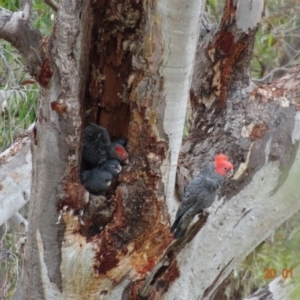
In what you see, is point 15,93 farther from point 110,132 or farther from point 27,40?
point 27,40

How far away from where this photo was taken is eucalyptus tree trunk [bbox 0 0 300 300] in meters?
→ 1.42

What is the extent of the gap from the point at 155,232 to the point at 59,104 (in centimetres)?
44

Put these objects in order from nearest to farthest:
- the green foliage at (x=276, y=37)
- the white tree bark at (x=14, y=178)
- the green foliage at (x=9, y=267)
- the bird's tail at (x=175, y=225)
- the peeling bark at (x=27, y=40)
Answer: the peeling bark at (x=27, y=40)
the bird's tail at (x=175, y=225)
the white tree bark at (x=14, y=178)
the green foliage at (x=9, y=267)
the green foliage at (x=276, y=37)

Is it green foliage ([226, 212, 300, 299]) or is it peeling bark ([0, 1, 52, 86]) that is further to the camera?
green foliage ([226, 212, 300, 299])

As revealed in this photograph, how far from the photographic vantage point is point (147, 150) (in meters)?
1.54

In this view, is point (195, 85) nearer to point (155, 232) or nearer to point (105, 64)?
point (105, 64)

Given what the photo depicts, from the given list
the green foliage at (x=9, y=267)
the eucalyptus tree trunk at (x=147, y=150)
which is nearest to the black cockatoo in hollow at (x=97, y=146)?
the eucalyptus tree trunk at (x=147, y=150)

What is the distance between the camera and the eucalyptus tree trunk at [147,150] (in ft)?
4.66

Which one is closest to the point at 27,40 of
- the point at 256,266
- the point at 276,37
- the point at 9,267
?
the point at 9,267

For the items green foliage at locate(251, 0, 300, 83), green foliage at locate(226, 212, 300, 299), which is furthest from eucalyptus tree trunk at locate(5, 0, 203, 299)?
green foliage at locate(251, 0, 300, 83)

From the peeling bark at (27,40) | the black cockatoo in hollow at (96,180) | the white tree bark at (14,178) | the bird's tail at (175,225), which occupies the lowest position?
the white tree bark at (14,178)

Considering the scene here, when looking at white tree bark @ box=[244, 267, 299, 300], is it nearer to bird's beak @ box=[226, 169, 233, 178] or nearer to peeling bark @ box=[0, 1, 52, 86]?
bird's beak @ box=[226, 169, 233, 178]

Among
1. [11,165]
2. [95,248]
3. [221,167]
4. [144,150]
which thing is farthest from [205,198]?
[11,165]

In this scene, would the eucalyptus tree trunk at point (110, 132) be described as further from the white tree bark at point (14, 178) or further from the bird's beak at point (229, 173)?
the white tree bark at point (14, 178)
